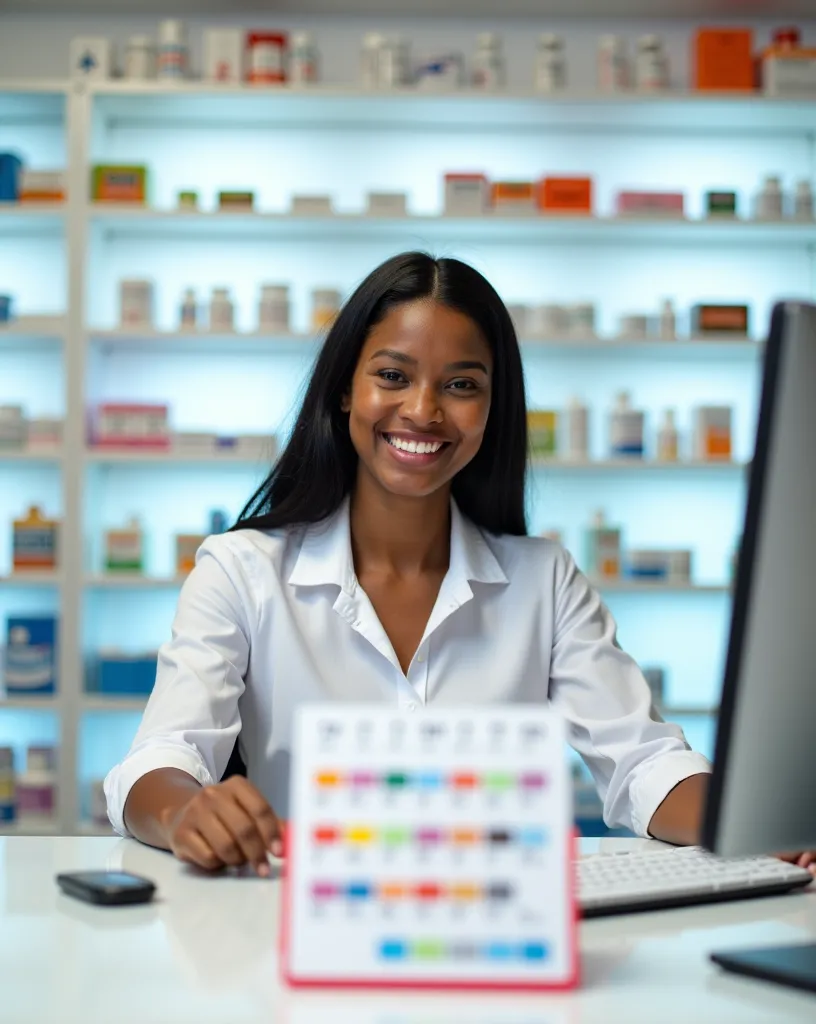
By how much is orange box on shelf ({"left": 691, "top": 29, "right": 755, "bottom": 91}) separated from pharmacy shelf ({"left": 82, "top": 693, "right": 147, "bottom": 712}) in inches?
99.2

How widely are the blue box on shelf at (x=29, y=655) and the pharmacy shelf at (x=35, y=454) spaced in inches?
18.6

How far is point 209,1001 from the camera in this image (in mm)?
749

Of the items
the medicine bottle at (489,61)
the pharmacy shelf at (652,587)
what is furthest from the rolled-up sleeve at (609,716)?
the medicine bottle at (489,61)

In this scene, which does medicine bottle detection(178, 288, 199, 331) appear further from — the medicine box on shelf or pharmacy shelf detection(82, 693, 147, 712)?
pharmacy shelf detection(82, 693, 147, 712)

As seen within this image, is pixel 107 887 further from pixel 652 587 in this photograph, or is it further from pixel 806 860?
pixel 652 587

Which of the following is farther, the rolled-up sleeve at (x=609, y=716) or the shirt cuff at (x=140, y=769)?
the rolled-up sleeve at (x=609, y=716)

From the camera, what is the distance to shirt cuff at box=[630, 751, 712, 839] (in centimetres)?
146

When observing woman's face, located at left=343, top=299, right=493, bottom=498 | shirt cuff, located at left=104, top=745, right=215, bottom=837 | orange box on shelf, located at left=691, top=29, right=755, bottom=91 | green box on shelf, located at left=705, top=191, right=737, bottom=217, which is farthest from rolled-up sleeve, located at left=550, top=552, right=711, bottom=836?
orange box on shelf, located at left=691, top=29, right=755, bottom=91

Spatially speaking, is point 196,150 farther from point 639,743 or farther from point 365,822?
point 365,822

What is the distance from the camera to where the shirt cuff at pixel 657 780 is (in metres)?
1.46

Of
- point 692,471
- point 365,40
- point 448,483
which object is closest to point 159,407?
point 365,40

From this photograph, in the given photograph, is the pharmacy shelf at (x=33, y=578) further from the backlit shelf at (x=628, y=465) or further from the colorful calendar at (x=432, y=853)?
the colorful calendar at (x=432, y=853)

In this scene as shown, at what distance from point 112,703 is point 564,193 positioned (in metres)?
2.03

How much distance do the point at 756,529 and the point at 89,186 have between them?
11.1 feet
